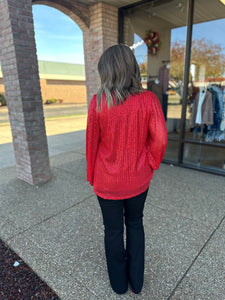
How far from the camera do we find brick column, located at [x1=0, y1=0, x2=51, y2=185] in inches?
122

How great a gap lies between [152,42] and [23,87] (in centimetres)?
367

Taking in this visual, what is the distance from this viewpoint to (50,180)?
3.97 m

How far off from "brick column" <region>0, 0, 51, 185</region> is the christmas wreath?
313cm

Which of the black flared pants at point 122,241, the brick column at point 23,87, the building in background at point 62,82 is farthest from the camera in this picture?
the building in background at point 62,82

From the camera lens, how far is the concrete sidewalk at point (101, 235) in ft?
5.93

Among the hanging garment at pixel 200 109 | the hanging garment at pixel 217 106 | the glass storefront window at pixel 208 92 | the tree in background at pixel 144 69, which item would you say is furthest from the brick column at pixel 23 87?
the hanging garment at pixel 217 106

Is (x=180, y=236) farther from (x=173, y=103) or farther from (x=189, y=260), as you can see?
(x=173, y=103)

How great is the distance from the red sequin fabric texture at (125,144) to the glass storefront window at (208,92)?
3.24 meters

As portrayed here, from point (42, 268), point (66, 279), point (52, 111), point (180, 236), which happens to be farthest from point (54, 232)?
point (52, 111)

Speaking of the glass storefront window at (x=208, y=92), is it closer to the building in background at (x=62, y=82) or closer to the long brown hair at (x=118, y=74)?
the long brown hair at (x=118, y=74)

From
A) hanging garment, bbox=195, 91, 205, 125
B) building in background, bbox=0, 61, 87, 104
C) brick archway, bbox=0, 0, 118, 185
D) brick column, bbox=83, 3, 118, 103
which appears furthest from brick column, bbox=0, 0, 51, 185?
building in background, bbox=0, 61, 87, 104

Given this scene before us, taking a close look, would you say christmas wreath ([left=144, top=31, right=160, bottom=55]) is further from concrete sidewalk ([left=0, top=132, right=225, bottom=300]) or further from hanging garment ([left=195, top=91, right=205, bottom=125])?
concrete sidewalk ([left=0, top=132, right=225, bottom=300])

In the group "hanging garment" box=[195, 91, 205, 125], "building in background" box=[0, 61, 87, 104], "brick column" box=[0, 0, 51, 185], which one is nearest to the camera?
"brick column" box=[0, 0, 51, 185]

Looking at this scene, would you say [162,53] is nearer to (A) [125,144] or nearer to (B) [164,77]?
(B) [164,77]
